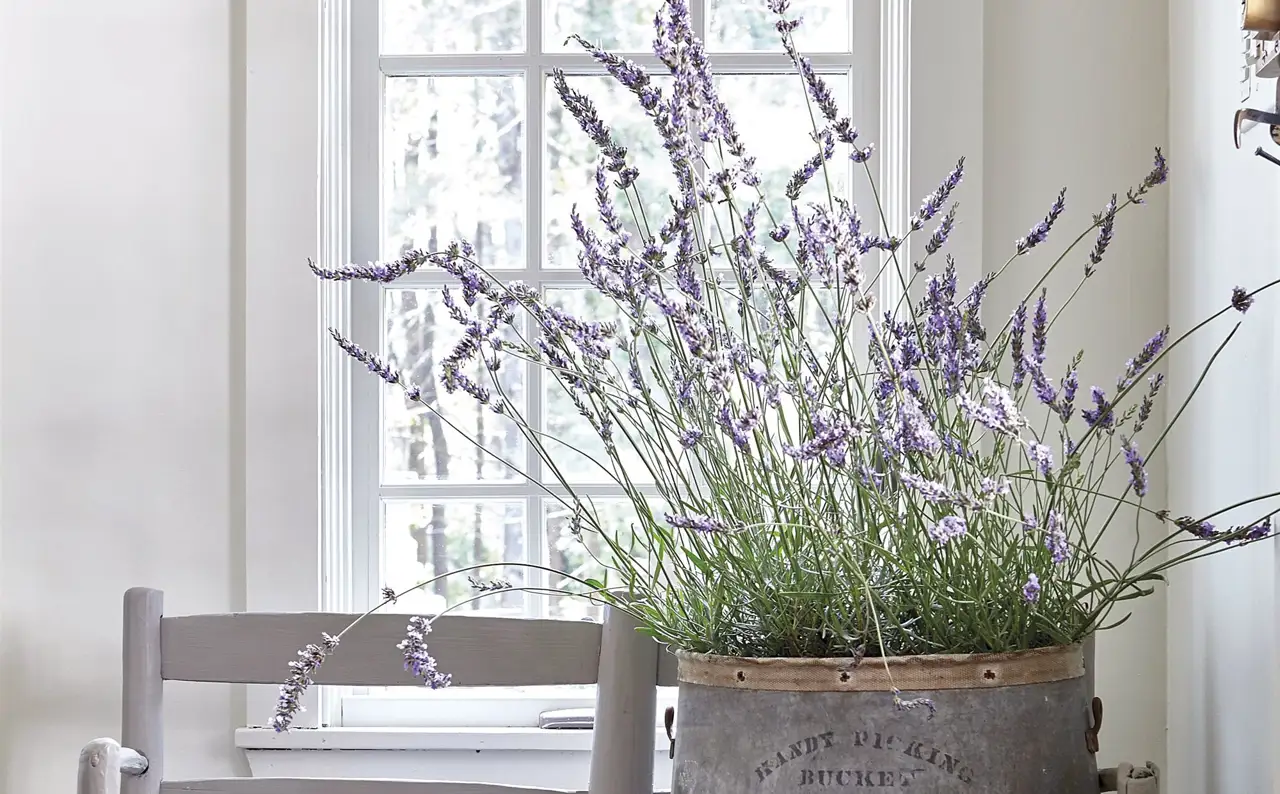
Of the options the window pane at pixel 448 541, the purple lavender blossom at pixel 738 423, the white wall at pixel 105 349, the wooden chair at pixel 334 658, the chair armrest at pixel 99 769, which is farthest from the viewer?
the window pane at pixel 448 541

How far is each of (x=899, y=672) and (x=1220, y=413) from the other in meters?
0.53

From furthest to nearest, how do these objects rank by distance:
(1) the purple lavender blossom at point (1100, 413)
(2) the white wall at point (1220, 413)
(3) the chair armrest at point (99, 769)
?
(3) the chair armrest at point (99, 769)
(2) the white wall at point (1220, 413)
(1) the purple lavender blossom at point (1100, 413)

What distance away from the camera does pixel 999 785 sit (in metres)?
0.71

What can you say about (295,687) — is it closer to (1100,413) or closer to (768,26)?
(1100,413)

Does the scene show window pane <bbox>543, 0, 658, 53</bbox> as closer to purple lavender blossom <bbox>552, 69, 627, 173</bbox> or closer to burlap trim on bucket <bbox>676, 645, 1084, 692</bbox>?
purple lavender blossom <bbox>552, 69, 627, 173</bbox>

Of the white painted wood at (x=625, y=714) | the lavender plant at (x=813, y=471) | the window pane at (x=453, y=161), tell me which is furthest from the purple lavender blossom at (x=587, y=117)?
the window pane at (x=453, y=161)

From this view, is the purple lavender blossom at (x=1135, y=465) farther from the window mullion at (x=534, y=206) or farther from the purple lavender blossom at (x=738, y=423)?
the window mullion at (x=534, y=206)

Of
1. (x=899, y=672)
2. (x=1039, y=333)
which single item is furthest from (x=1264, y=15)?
(x=899, y=672)

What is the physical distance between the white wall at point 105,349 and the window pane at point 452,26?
0.73 ft

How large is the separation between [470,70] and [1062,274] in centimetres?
80

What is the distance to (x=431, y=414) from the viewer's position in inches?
62.1

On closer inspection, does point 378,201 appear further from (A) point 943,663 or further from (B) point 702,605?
(A) point 943,663

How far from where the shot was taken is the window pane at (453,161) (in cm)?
160

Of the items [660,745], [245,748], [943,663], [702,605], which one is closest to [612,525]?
[660,745]
